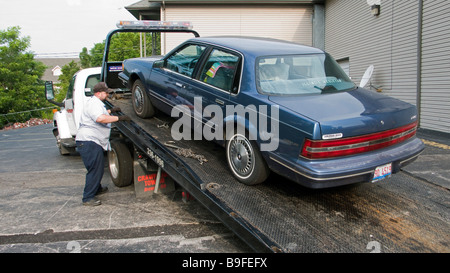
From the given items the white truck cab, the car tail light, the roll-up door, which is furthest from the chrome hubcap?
the roll-up door

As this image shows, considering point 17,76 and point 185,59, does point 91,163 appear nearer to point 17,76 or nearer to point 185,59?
point 185,59

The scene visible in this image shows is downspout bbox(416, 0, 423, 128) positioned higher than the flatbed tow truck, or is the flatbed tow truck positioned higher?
downspout bbox(416, 0, 423, 128)

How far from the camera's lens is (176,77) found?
5.11 meters

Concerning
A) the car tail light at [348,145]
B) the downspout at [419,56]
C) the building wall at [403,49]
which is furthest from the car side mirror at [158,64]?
the downspout at [419,56]

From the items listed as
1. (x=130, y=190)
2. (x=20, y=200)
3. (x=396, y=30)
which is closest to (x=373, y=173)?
(x=130, y=190)

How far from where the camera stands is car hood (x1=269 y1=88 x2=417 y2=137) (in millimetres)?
3256

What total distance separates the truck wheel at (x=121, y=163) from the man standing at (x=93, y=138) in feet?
1.48

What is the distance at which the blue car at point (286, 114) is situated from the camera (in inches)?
129

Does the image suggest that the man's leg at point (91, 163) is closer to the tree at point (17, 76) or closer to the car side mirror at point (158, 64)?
the car side mirror at point (158, 64)

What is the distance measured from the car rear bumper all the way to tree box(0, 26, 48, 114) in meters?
35.9

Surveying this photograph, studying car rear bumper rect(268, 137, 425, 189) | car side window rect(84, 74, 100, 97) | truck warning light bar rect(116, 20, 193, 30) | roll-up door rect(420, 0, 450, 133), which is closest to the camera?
car rear bumper rect(268, 137, 425, 189)

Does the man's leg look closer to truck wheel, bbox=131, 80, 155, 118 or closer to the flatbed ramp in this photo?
truck wheel, bbox=131, 80, 155, 118

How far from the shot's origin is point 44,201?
5703 millimetres
